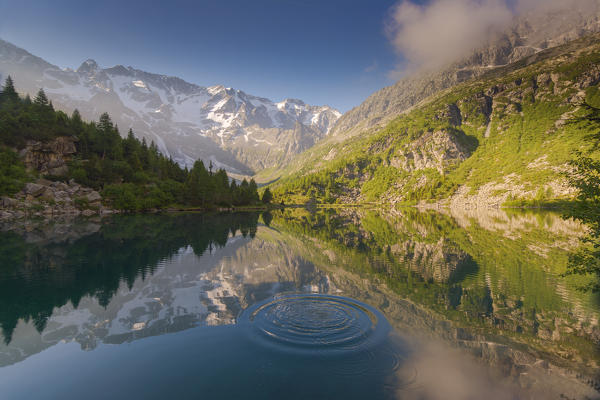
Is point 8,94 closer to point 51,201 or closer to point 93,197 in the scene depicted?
point 93,197

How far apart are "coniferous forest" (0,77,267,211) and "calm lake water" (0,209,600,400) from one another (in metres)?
86.4

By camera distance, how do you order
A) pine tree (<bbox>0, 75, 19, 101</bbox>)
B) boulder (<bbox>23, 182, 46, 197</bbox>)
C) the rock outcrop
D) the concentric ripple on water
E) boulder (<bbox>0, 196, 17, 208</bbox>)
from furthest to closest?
pine tree (<bbox>0, 75, 19, 101</bbox>) < the rock outcrop < boulder (<bbox>23, 182, 46, 197</bbox>) < boulder (<bbox>0, 196, 17, 208</bbox>) < the concentric ripple on water

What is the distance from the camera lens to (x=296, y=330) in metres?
14.9

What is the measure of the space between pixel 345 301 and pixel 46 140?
5258 inches

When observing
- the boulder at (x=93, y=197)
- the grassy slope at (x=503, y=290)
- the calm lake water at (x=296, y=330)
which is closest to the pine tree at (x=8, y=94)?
the boulder at (x=93, y=197)

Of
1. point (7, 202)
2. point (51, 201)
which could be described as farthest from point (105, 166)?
point (7, 202)

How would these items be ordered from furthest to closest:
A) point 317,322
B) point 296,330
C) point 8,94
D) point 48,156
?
point 8,94 → point 48,156 → point 317,322 → point 296,330

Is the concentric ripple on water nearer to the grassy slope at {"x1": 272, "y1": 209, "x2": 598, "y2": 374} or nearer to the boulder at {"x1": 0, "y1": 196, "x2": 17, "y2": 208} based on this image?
the grassy slope at {"x1": 272, "y1": 209, "x2": 598, "y2": 374}

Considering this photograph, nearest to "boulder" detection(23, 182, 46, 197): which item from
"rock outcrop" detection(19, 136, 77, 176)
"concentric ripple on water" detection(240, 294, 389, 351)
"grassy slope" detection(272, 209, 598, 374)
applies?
"rock outcrop" detection(19, 136, 77, 176)

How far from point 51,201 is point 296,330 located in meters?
110

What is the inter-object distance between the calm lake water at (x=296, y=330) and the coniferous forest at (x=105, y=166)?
86.4m

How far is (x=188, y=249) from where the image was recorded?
3781 centimetres

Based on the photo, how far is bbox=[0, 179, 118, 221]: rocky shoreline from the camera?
80.0 metres

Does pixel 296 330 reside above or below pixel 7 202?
below
